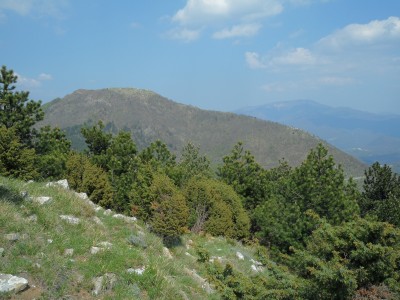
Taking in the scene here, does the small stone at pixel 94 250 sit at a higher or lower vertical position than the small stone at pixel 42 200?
lower

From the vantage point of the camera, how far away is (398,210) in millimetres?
27141

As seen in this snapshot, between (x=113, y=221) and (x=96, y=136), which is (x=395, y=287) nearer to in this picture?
(x=113, y=221)

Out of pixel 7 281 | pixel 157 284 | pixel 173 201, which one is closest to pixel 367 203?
pixel 173 201

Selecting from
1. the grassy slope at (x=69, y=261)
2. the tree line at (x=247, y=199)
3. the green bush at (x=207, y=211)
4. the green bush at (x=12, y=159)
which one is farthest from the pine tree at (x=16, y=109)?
the grassy slope at (x=69, y=261)

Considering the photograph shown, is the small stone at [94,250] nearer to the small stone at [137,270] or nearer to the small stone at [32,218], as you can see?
the small stone at [137,270]

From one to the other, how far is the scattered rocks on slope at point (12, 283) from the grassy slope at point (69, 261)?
0.13 m

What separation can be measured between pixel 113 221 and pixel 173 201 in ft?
15.1

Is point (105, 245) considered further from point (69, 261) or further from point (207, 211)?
point (207, 211)

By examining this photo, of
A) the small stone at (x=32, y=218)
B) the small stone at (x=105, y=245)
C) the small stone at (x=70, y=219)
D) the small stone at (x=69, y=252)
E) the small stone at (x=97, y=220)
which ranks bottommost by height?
the small stone at (x=97, y=220)

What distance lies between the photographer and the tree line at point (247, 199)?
833 cm

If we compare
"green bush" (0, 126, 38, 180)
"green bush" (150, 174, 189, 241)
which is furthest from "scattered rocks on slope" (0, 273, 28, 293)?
"green bush" (0, 126, 38, 180)

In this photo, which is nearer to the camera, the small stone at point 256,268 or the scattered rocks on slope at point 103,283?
the scattered rocks on slope at point 103,283

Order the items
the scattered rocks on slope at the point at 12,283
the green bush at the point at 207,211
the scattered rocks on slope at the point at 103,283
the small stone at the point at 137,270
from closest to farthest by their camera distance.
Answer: the scattered rocks on slope at the point at 12,283, the scattered rocks on slope at the point at 103,283, the small stone at the point at 137,270, the green bush at the point at 207,211

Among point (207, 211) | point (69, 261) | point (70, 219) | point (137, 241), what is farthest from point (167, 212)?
point (207, 211)
